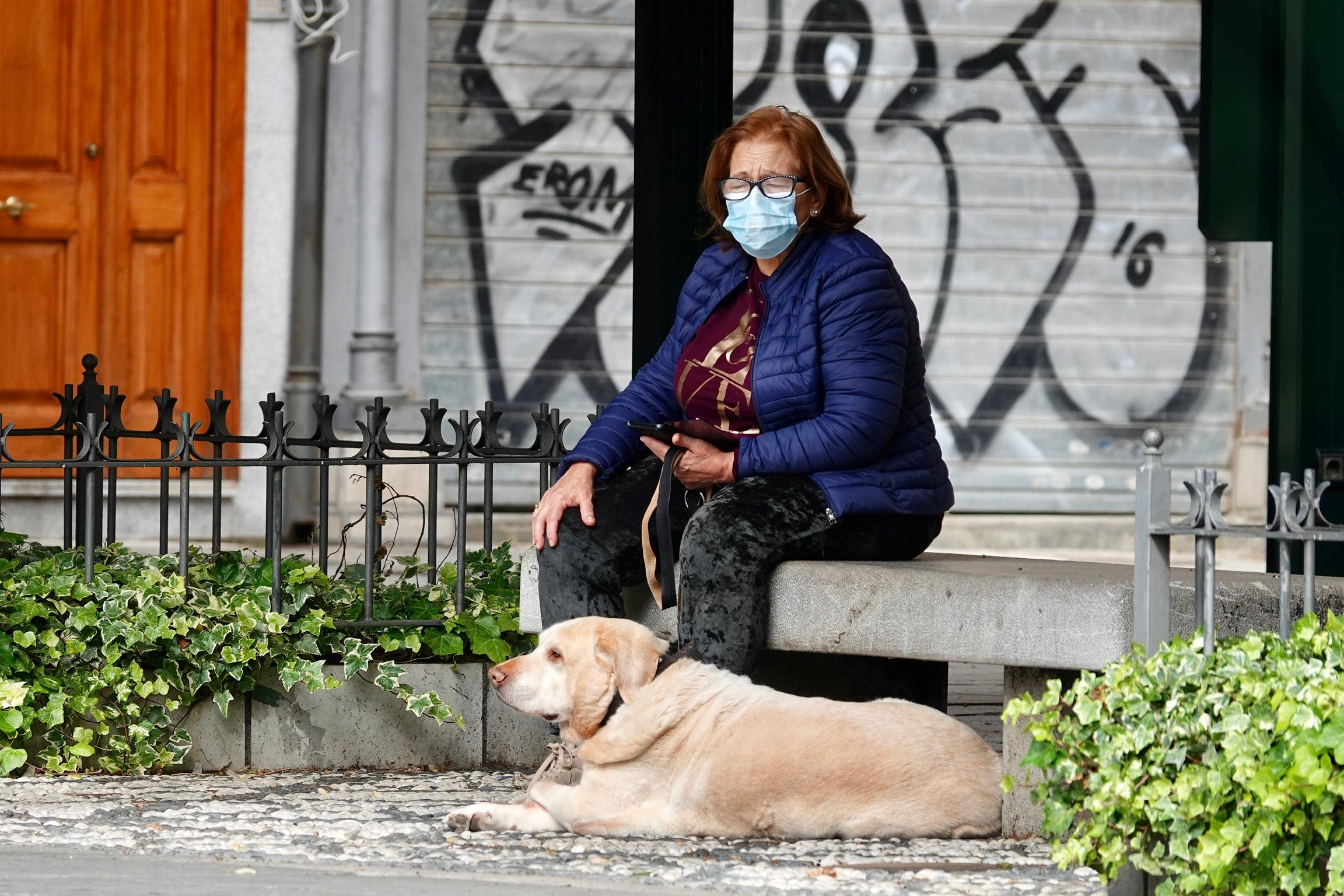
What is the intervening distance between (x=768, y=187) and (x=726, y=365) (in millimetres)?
437

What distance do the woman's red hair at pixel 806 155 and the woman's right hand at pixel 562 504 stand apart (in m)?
0.76

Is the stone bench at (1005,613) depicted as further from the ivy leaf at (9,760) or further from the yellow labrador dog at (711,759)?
the ivy leaf at (9,760)

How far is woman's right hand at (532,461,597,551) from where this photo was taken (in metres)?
3.96

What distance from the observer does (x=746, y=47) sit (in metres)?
9.48

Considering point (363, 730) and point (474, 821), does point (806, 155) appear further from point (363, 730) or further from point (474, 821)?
point (363, 730)

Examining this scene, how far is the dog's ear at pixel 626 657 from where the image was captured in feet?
11.5

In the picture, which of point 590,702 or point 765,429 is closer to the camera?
point 590,702

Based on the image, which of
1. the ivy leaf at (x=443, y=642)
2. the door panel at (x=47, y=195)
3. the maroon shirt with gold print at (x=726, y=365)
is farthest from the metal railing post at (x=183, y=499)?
the door panel at (x=47, y=195)

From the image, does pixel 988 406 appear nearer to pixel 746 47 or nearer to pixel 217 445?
pixel 746 47

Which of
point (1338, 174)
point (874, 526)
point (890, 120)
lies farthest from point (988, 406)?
point (874, 526)

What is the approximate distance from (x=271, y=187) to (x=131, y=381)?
1198 mm

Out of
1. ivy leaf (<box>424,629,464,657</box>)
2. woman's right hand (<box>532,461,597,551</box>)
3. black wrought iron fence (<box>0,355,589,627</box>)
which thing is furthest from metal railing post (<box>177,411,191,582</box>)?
woman's right hand (<box>532,461,597,551</box>)

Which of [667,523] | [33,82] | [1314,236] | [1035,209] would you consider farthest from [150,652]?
[1035,209]

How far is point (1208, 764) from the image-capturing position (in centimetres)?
267
